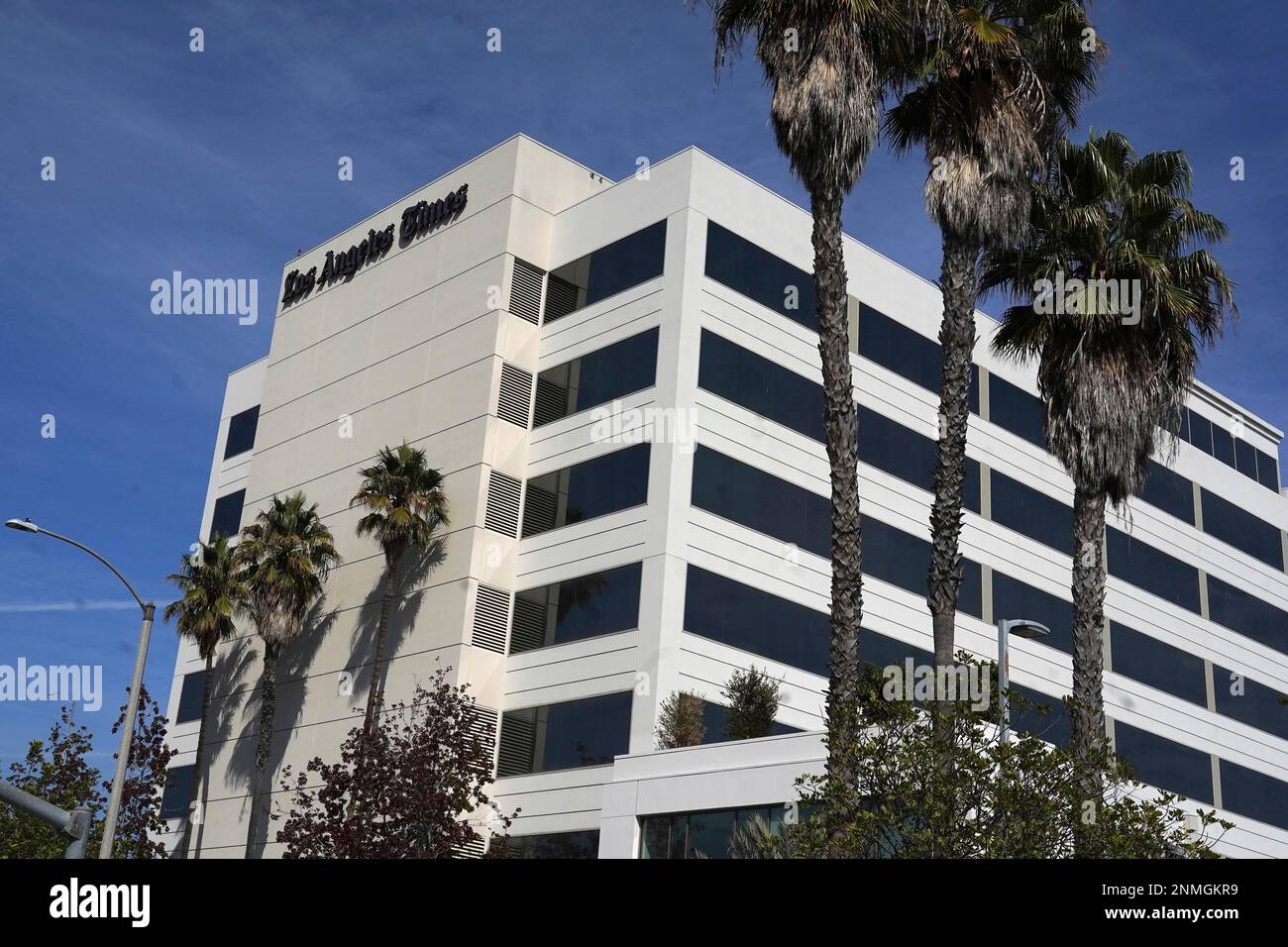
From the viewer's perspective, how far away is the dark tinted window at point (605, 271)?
124ft

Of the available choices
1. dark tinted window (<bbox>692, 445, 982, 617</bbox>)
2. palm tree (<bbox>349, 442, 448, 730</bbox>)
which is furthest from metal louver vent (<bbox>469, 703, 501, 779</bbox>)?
dark tinted window (<bbox>692, 445, 982, 617</bbox>)

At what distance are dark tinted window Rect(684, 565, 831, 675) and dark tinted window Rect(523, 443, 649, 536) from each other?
2859mm

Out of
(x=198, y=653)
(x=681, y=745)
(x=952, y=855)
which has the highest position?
(x=198, y=653)

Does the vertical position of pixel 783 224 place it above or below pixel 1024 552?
above

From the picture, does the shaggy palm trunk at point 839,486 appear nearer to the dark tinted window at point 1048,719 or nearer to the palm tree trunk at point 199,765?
the dark tinted window at point 1048,719

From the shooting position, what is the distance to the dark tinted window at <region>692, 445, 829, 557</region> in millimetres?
35469

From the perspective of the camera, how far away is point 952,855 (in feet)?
52.3

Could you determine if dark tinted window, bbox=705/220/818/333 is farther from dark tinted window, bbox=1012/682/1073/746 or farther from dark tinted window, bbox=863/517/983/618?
dark tinted window, bbox=1012/682/1073/746

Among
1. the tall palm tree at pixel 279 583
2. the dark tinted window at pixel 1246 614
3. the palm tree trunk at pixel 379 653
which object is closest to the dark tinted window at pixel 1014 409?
the dark tinted window at pixel 1246 614

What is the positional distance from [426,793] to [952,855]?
58.5 feet

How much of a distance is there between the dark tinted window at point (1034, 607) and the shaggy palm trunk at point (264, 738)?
22565 mm

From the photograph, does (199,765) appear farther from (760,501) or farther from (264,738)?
(760,501)
